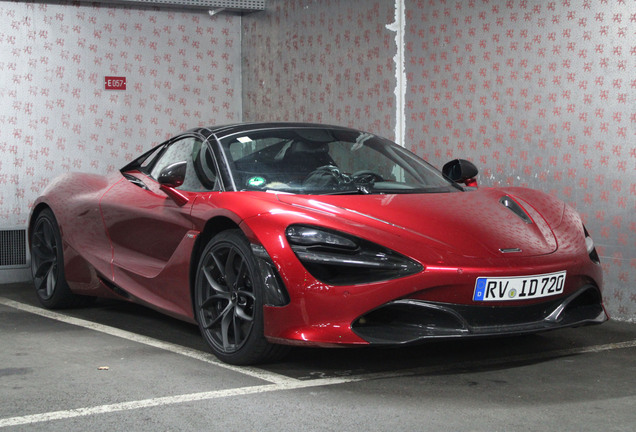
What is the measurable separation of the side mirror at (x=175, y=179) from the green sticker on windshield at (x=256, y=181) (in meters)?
0.39

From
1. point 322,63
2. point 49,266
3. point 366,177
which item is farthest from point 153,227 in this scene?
point 322,63

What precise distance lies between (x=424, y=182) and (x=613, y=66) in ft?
4.99

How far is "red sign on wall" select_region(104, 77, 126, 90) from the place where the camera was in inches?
328

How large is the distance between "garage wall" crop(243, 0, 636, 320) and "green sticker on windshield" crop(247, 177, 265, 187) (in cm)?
220

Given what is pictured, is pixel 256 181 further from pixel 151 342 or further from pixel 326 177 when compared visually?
pixel 151 342

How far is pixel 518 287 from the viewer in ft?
12.4

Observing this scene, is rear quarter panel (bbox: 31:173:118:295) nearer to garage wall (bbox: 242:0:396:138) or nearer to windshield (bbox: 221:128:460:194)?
windshield (bbox: 221:128:460:194)

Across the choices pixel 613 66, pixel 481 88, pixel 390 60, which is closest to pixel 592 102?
pixel 613 66

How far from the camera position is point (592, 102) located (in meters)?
5.47

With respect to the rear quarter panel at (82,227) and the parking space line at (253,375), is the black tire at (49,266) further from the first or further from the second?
the parking space line at (253,375)

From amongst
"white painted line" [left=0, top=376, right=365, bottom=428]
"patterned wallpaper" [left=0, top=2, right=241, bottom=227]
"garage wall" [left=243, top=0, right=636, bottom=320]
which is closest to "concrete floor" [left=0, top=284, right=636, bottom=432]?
"white painted line" [left=0, top=376, right=365, bottom=428]

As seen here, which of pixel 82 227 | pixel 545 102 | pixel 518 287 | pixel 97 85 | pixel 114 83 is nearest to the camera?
pixel 518 287

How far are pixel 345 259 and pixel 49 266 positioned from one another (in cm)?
300

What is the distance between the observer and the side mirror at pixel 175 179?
461 cm
